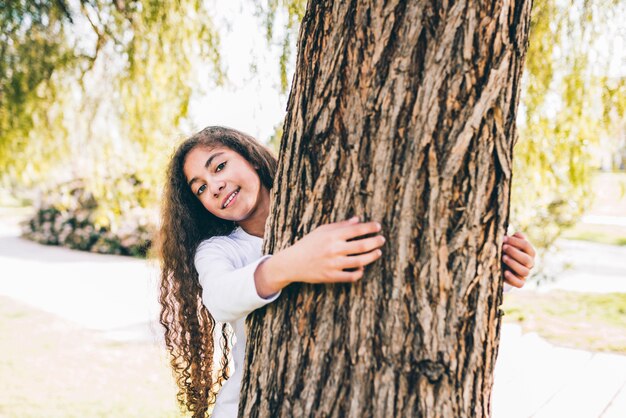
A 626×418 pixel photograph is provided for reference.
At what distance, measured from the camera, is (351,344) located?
4.48ft

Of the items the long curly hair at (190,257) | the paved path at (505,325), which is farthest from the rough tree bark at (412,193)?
the paved path at (505,325)

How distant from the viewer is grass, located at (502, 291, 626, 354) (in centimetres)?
612

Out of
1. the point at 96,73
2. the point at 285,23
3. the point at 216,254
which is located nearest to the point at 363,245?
the point at 216,254

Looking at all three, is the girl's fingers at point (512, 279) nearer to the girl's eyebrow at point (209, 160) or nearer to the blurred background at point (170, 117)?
the girl's eyebrow at point (209, 160)

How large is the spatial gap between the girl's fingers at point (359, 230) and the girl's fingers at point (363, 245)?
0.04 feet

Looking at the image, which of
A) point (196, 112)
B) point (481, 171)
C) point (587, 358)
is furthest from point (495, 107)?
point (587, 358)

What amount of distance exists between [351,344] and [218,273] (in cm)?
47

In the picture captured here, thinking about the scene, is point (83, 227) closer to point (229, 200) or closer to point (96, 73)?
point (96, 73)

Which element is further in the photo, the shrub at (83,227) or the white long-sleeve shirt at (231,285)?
the shrub at (83,227)

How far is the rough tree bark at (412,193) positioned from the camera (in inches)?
51.4

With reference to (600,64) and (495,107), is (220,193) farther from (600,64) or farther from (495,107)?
(600,64)

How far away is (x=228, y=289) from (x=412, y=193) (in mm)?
517

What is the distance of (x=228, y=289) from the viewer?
4.98 ft

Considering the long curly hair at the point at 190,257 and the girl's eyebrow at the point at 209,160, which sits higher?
the girl's eyebrow at the point at 209,160
